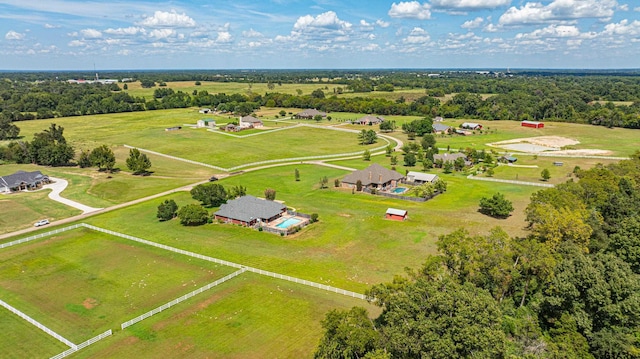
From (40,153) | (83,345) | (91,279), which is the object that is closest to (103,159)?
(40,153)

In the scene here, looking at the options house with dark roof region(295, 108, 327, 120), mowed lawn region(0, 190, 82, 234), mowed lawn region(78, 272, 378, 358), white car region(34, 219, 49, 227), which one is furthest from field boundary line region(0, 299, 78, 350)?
house with dark roof region(295, 108, 327, 120)

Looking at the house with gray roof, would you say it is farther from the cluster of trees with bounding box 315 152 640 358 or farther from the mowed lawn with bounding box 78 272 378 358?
the mowed lawn with bounding box 78 272 378 358

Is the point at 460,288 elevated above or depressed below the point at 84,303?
above

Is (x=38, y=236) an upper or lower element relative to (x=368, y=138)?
lower

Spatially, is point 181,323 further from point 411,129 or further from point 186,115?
point 186,115

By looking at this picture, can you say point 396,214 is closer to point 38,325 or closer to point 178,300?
point 178,300

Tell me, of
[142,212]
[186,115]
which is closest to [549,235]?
[142,212]
